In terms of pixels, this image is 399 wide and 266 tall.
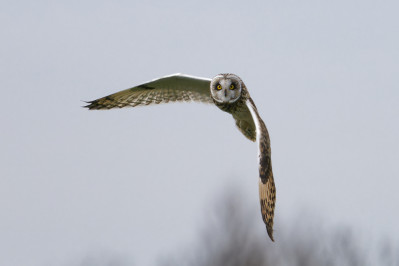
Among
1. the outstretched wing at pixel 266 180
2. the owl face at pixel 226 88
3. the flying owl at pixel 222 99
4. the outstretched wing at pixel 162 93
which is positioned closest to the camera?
the outstretched wing at pixel 266 180

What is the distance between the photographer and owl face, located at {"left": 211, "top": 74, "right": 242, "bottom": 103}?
50.6ft

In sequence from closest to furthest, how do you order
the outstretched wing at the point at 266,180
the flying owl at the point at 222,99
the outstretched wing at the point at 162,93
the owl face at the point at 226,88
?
the outstretched wing at the point at 266,180, the flying owl at the point at 222,99, the owl face at the point at 226,88, the outstretched wing at the point at 162,93

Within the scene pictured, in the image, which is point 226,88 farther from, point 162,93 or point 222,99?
point 162,93

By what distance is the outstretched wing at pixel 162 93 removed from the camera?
16.0 meters

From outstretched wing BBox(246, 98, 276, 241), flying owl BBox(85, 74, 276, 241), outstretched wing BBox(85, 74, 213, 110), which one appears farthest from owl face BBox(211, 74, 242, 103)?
outstretched wing BBox(246, 98, 276, 241)

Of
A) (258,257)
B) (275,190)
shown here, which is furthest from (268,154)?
(258,257)

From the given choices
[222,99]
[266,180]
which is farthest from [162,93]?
[266,180]

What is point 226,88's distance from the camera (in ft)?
50.8

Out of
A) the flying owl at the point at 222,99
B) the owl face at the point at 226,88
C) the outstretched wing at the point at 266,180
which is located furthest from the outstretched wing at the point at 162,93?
the outstretched wing at the point at 266,180

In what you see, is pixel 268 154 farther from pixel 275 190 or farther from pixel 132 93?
pixel 132 93

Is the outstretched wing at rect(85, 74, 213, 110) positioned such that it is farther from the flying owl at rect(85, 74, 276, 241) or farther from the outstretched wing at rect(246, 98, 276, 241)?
the outstretched wing at rect(246, 98, 276, 241)

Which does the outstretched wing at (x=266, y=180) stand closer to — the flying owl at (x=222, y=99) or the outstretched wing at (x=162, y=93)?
the flying owl at (x=222, y=99)

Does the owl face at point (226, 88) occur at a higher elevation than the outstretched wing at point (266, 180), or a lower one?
higher

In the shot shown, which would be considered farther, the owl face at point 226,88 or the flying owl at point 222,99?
the owl face at point 226,88
